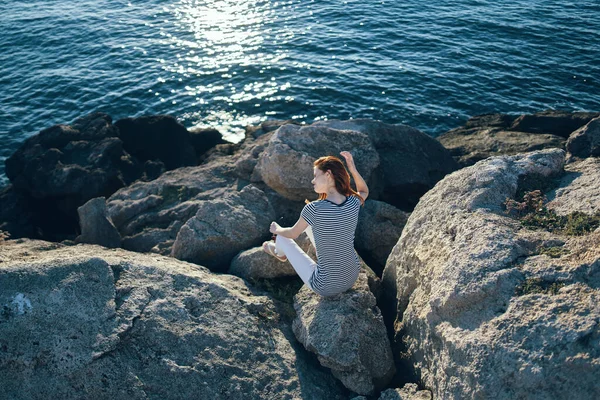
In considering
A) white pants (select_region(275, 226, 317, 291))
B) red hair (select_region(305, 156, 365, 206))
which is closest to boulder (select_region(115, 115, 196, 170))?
white pants (select_region(275, 226, 317, 291))

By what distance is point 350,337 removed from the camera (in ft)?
25.9

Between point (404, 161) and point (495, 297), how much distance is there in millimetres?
8060

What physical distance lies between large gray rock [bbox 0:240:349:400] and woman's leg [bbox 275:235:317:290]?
85 centimetres

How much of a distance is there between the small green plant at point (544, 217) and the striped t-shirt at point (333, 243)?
2437mm

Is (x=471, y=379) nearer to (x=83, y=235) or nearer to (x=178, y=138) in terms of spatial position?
(x=83, y=235)

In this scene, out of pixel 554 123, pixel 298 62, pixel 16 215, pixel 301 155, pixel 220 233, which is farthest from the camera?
pixel 298 62

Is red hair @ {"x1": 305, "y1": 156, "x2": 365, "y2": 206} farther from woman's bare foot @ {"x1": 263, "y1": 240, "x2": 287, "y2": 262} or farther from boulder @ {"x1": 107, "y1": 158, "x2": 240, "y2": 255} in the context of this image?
boulder @ {"x1": 107, "y1": 158, "x2": 240, "y2": 255}

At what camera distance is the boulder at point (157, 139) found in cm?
1892

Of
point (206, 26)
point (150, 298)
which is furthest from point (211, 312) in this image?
point (206, 26)

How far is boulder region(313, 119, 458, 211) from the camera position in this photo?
14.2 metres

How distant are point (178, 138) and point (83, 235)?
7.51 m

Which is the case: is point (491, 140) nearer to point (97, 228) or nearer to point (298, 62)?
point (298, 62)

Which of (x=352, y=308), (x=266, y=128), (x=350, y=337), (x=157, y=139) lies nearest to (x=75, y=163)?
(x=157, y=139)

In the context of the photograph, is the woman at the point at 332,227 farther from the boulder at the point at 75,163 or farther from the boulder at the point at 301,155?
the boulder at the point at 75,163
